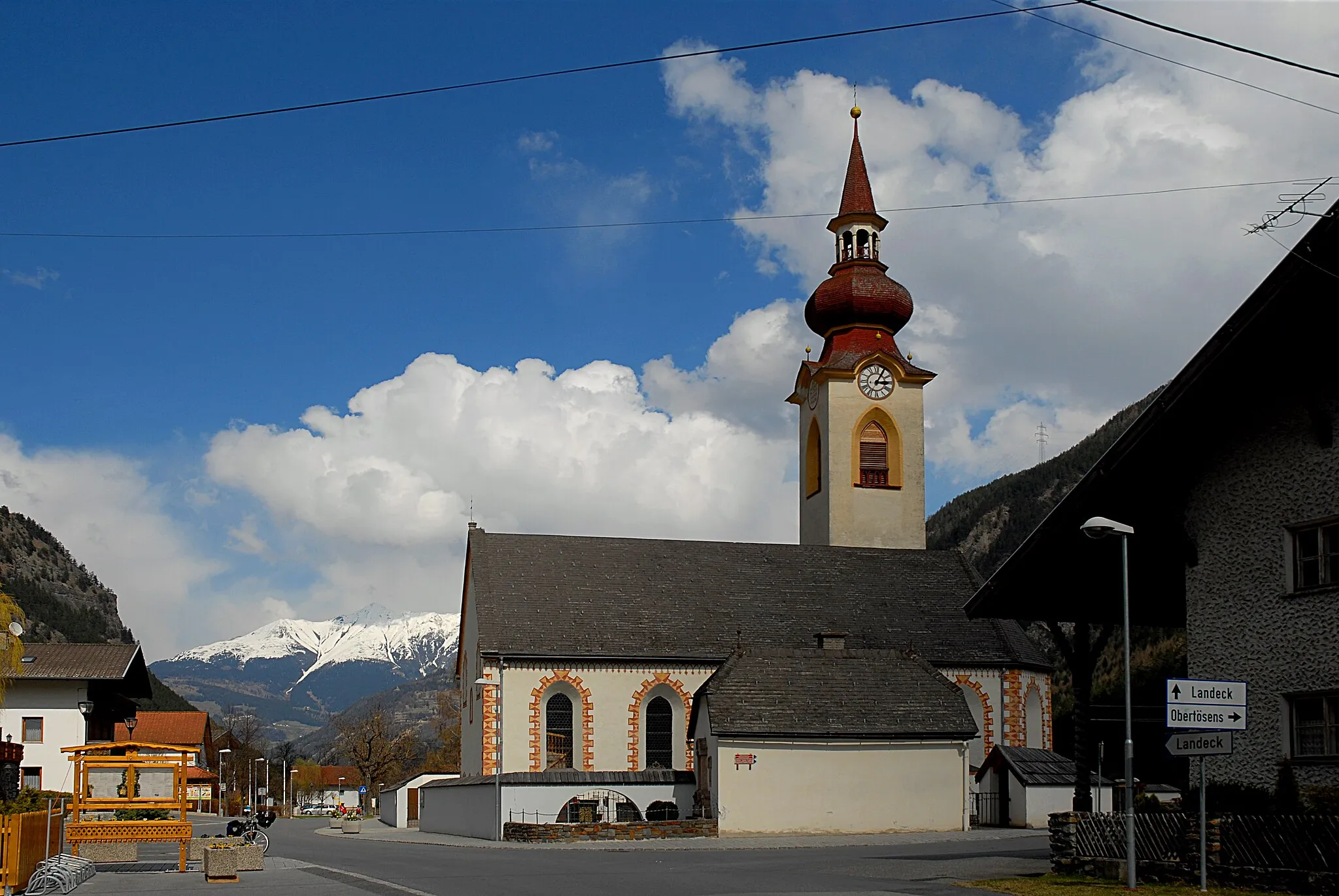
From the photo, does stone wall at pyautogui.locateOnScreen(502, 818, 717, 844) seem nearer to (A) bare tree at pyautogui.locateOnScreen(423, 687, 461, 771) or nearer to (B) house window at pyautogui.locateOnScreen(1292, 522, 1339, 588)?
(B) house window at pyautogui.locateOnScreen(1292, 522, 1339, 588)

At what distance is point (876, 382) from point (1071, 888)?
Answer: 38595 millimetres

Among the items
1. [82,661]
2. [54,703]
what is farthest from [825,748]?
[54,703]

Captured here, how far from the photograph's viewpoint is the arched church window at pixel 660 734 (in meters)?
47.1

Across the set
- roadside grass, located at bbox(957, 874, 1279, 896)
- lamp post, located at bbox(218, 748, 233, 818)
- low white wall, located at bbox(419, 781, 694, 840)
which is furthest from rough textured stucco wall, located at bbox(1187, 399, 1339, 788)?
lamp post, located at bbox(218, 748, 233, 818)

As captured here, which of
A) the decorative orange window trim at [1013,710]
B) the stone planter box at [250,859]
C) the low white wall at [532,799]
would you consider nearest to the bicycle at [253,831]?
the stone planter box at [250,859]

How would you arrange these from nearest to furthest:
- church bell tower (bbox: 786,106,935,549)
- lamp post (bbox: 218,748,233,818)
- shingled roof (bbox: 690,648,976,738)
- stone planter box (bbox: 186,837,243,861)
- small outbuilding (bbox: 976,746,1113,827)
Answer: stone planter box (bbox: 186,837,243,861) → shingled roof (bbox: 690,648,976,738) → small outbuilding (bbox: 976,746,1113,827) → church bell tower (bbox: 786,106,935,549) → lamp post (bbox: 218,748,233,818)

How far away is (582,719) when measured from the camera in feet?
153

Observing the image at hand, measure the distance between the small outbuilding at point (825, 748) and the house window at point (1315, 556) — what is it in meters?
21.3

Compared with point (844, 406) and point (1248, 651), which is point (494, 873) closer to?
point (1248, 651)

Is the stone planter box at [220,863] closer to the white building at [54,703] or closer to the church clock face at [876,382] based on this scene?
the church clock face at [876,382]

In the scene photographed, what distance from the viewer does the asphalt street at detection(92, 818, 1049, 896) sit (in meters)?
20.8

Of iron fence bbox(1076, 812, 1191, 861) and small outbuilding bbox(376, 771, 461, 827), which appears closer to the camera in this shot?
iron fence bbox(1076, 812, 1191, 861)

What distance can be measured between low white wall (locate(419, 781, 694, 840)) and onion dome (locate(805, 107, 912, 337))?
23.5 meters

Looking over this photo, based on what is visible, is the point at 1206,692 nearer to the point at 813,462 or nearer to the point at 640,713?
the point at 640,713
